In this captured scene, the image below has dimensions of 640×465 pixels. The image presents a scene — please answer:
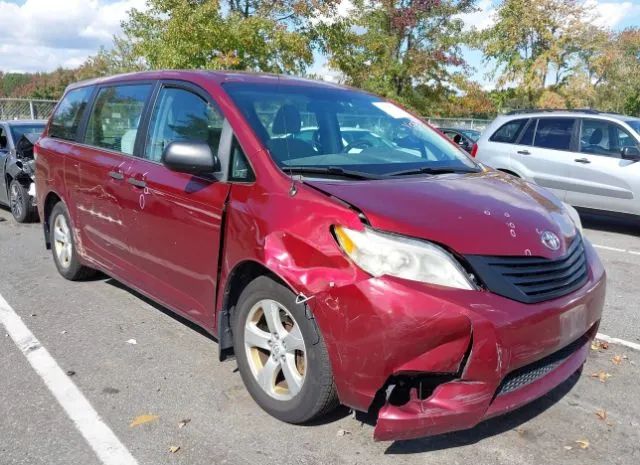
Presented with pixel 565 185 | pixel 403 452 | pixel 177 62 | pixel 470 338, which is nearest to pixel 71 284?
pixel 403 452

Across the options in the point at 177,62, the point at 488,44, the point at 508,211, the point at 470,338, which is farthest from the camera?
the point at 488,44

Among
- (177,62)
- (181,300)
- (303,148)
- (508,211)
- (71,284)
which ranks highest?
(177,62)

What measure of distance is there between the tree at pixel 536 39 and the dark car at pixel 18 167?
907 inches

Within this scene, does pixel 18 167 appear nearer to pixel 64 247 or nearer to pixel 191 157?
pixel 64 247

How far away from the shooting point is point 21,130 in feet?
29.6

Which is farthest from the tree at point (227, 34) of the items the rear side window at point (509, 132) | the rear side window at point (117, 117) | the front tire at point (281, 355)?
the front tire at point (281, 355)

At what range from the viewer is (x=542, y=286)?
2717 millimetres

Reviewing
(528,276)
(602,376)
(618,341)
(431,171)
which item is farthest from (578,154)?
(528,276)

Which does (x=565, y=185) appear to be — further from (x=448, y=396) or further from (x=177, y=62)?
(x=177, y=62)

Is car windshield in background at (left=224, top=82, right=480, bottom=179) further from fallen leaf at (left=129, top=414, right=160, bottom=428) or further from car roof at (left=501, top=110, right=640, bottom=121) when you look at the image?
car roof at (left=501, top=110, right=640, bottom=121)

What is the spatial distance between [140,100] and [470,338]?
2961 millimetres

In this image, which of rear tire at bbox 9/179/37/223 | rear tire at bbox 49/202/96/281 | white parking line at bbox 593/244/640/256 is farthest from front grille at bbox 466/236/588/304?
rear tire at bbox 9/179/37/223

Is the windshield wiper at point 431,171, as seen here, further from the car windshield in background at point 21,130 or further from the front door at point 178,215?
the car windshield in background at point 21,130

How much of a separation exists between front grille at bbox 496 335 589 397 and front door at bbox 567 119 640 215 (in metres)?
6.24
